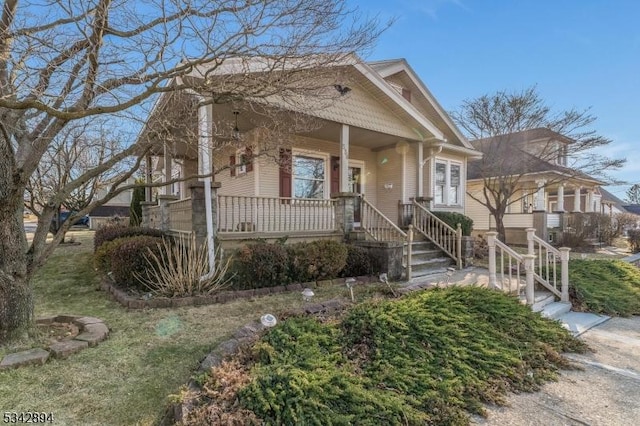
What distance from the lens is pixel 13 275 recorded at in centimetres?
384

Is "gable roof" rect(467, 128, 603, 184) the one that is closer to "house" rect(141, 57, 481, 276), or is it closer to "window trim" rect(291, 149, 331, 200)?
"house" rect(141, 57, 481, 276)

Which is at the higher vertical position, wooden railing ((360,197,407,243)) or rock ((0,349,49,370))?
wooden railing ((360,197,407,243))

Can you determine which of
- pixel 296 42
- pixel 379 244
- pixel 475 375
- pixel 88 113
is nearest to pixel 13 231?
pixel 88 113

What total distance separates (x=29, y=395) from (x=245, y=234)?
4842 millimetres

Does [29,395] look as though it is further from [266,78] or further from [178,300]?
[266,78]

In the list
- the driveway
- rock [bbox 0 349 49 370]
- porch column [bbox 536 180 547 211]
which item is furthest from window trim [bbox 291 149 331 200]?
porch column [bbox 536 180 547 211]

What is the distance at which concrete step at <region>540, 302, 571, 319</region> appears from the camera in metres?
5.96

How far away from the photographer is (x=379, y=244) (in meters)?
7.96

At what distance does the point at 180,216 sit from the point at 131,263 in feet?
8.41

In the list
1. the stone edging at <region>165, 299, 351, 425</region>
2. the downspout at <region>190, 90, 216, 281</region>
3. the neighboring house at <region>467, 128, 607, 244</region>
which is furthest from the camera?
the neighboring house at <region>467, 128, 607, 244</region>

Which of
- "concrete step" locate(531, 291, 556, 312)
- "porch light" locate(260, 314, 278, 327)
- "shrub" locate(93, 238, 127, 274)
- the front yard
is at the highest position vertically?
"shrub" locate(93, 238, 127, 274)

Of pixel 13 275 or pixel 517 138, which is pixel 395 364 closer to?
pixel 13 275

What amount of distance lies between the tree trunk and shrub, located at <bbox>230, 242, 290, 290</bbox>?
10.3 ft

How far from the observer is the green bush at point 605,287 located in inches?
256
